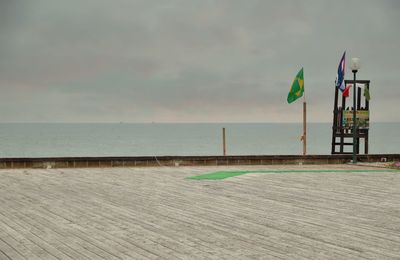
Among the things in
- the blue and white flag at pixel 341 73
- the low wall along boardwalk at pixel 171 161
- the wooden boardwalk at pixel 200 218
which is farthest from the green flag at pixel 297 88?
the wooden boardwalk at pixel 200 218

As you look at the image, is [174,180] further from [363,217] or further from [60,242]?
[60,242]

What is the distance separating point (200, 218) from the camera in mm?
7785

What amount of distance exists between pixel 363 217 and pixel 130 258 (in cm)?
413

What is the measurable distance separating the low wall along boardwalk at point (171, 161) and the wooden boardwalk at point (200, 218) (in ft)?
10.7

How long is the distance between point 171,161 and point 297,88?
22.8 ft

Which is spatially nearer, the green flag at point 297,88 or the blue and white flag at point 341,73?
the blue and white flag at point 341,73

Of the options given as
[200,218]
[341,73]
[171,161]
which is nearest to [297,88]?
[341,73]

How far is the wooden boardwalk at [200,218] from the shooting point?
233 inches

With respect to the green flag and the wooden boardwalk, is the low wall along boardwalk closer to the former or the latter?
the wooden boardwalk

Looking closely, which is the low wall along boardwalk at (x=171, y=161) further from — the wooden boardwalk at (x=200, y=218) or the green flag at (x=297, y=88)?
the green flag at (x=297, y=88)

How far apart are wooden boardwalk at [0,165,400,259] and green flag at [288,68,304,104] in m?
8.32

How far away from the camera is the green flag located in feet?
69.0

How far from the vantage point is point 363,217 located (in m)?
7.96

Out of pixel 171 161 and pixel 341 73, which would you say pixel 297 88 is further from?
pixel 171 161
